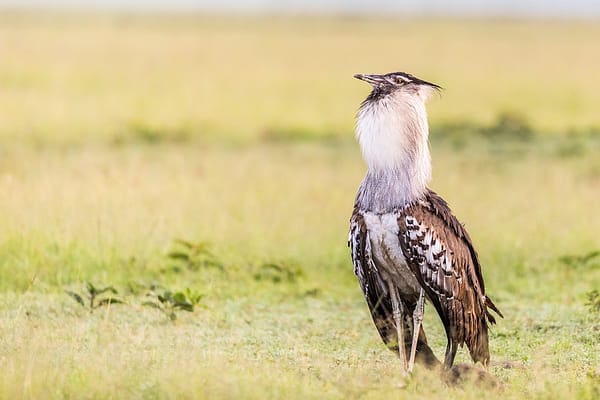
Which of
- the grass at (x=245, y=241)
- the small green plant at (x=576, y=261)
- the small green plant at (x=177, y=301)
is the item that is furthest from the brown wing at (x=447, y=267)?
the small green plant at (x=576, y=261)

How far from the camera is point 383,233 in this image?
576 cm

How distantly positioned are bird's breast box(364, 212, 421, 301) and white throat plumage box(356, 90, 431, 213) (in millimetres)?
51

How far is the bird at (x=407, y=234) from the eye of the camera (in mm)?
5770

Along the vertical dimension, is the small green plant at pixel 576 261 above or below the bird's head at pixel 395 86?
below

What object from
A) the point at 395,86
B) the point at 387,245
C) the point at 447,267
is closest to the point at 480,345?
the point at 447,267

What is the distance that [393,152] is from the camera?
5867mm

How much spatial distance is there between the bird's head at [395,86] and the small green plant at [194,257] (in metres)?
3.16

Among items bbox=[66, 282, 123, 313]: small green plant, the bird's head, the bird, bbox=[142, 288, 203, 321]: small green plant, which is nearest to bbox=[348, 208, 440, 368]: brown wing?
the bird

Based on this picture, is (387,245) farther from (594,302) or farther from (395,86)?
(594,302)

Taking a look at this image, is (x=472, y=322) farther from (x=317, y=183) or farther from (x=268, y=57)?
(x=268, y=57)

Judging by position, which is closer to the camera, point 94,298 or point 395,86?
point 395,86

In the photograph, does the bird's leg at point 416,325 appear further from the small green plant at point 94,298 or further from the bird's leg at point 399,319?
the small green plant at point 94,298

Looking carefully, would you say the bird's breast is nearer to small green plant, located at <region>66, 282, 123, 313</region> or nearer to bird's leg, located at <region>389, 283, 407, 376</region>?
bird's leg, located at <region>389, 283, 407, 376</region>

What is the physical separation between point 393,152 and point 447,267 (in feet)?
2.07
